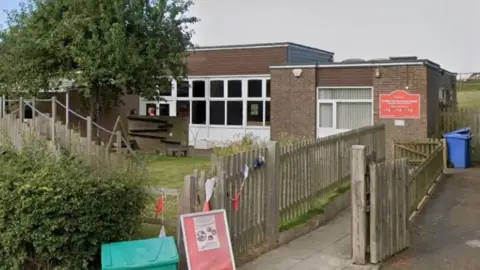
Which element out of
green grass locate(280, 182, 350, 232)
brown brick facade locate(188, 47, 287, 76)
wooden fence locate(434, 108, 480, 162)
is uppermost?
brown brick facade locate(188, 47, 287, 76)

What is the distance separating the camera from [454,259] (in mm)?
6922

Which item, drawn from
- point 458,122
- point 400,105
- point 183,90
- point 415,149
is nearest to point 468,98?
point 458,122

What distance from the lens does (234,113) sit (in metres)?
23.3

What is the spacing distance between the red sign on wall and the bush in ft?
46.6

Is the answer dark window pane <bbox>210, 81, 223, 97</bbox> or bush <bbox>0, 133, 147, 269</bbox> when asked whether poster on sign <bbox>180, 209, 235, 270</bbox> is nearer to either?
bush <bbox>0, 133, 147, 269</bbox>

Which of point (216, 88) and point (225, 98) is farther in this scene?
point (216, 88)

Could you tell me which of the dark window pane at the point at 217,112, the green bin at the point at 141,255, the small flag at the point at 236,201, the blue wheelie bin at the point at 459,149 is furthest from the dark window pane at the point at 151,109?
the green bin at the point at 141,255

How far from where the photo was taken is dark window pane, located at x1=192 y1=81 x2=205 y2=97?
2424 cm

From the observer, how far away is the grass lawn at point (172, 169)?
12492 millimetres

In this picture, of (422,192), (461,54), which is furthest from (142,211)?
(461,54)

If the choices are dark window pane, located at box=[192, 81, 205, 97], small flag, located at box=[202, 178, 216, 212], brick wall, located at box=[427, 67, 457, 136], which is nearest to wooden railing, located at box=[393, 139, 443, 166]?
brick wall, located at box=[427, 67, 457, 136]

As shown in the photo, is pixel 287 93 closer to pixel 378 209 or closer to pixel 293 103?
pixel 293 103

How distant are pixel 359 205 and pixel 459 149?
38.1 ft

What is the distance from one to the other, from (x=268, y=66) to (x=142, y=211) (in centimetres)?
1712
